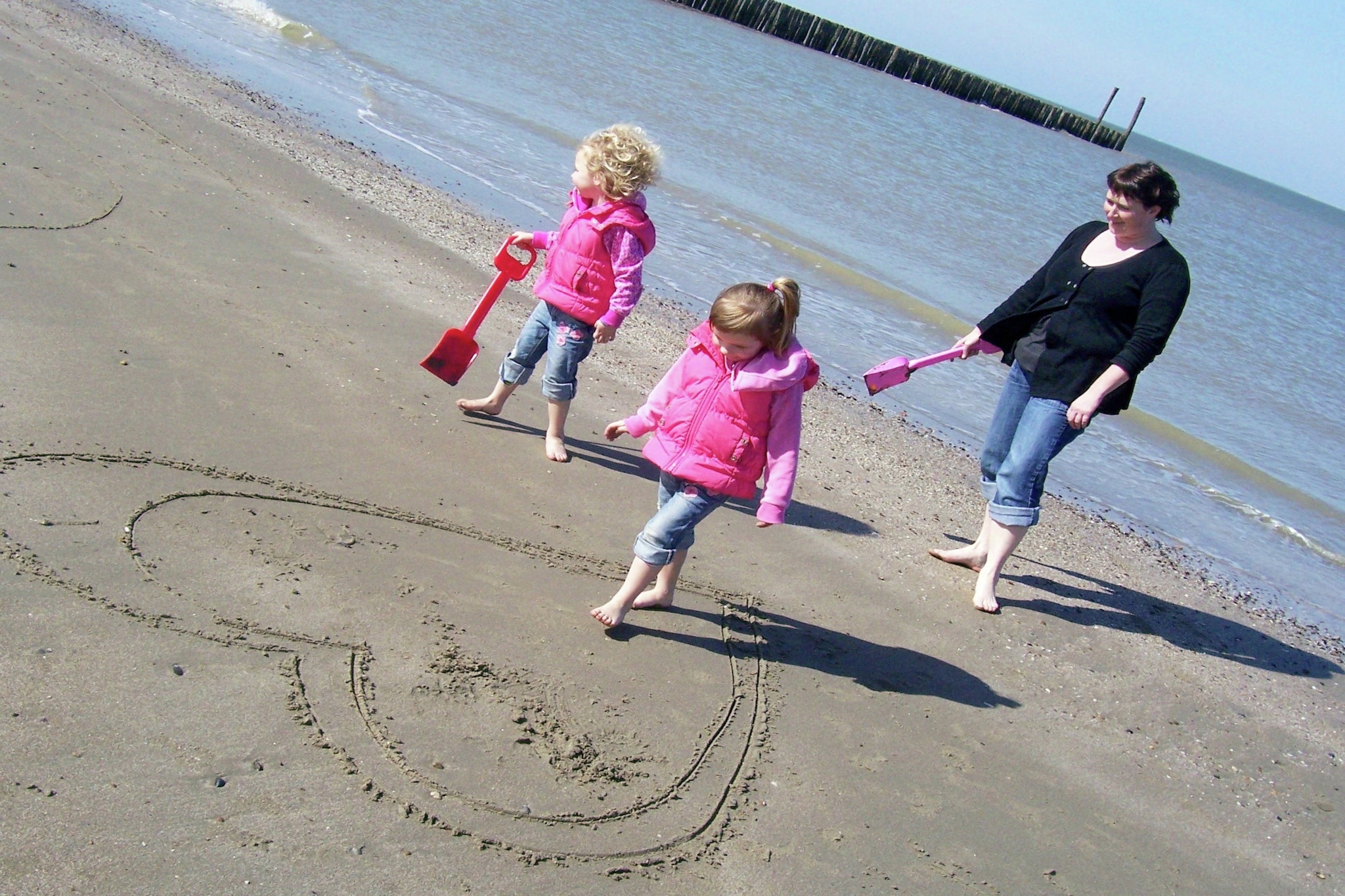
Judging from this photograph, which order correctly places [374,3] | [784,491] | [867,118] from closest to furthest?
[784,491], [374,3], [867,118]

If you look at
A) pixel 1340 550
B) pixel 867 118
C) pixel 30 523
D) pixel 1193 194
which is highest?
pixel 1193 194

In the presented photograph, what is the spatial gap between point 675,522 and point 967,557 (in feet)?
7.53

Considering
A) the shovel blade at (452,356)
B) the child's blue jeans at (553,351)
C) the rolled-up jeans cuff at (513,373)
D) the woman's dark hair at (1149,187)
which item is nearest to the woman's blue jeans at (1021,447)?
the woman's dark hair at (1149,187)

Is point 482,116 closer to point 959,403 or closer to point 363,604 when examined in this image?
point 959,403

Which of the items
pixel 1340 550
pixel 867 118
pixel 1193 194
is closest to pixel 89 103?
pixel 1340 550

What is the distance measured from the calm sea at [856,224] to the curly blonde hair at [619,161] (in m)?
4.16

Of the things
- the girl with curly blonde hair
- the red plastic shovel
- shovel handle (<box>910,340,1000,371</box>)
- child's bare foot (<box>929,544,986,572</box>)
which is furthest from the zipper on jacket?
child's bare foot (<box>929,544,986,572</box>)

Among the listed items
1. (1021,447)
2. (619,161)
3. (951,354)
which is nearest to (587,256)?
(619,161)

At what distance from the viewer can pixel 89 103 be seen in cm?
841

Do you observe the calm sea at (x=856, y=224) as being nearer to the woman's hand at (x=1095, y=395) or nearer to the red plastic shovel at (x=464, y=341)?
the woman's hand at (x=1095, y=395)

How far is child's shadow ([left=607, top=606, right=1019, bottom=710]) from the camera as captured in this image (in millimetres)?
4297

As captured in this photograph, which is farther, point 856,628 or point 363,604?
point 856,628

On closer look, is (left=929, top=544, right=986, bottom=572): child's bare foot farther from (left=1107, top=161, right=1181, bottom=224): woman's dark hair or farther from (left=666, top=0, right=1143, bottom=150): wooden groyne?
(left=666, top=0, right=1143, bottom=150): wooden groyne

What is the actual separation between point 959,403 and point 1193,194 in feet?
138
